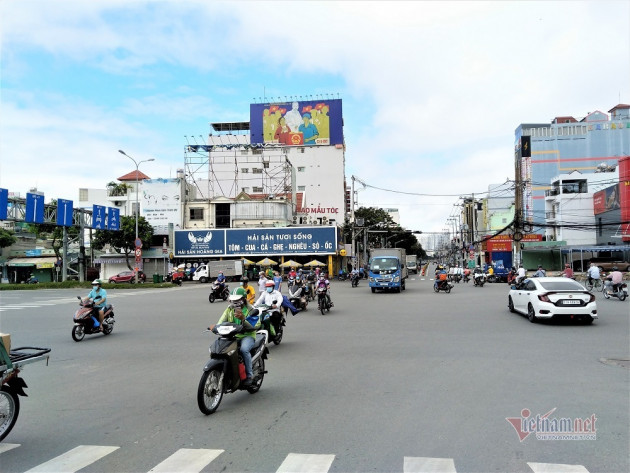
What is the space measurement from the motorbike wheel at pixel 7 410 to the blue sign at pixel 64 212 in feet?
119

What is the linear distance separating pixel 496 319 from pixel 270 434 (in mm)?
11690

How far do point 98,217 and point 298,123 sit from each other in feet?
153

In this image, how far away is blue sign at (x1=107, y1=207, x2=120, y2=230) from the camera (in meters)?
43.5

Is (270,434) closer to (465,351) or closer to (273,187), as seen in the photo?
(465,351)

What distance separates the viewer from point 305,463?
13.9ft

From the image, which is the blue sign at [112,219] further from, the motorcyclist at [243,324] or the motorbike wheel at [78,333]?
the motorcyclist at [243,324]

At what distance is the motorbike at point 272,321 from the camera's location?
32.6ft

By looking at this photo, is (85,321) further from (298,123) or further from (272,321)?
(298,123)

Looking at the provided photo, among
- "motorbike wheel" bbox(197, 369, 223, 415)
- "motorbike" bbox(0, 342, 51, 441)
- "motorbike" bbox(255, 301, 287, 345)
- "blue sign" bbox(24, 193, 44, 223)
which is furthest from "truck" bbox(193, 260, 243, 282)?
"motorbike" bbox(0, 342, 51, 441)

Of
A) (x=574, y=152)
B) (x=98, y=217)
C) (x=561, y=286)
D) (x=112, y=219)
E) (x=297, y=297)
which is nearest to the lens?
(x=561, y=286)

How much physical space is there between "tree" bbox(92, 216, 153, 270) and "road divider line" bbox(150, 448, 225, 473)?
5112 centimetres

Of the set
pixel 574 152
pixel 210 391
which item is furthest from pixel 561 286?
pixel 574 152

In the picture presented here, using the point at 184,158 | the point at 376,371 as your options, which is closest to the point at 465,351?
the point at 376,371

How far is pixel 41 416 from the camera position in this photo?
19.2ft
